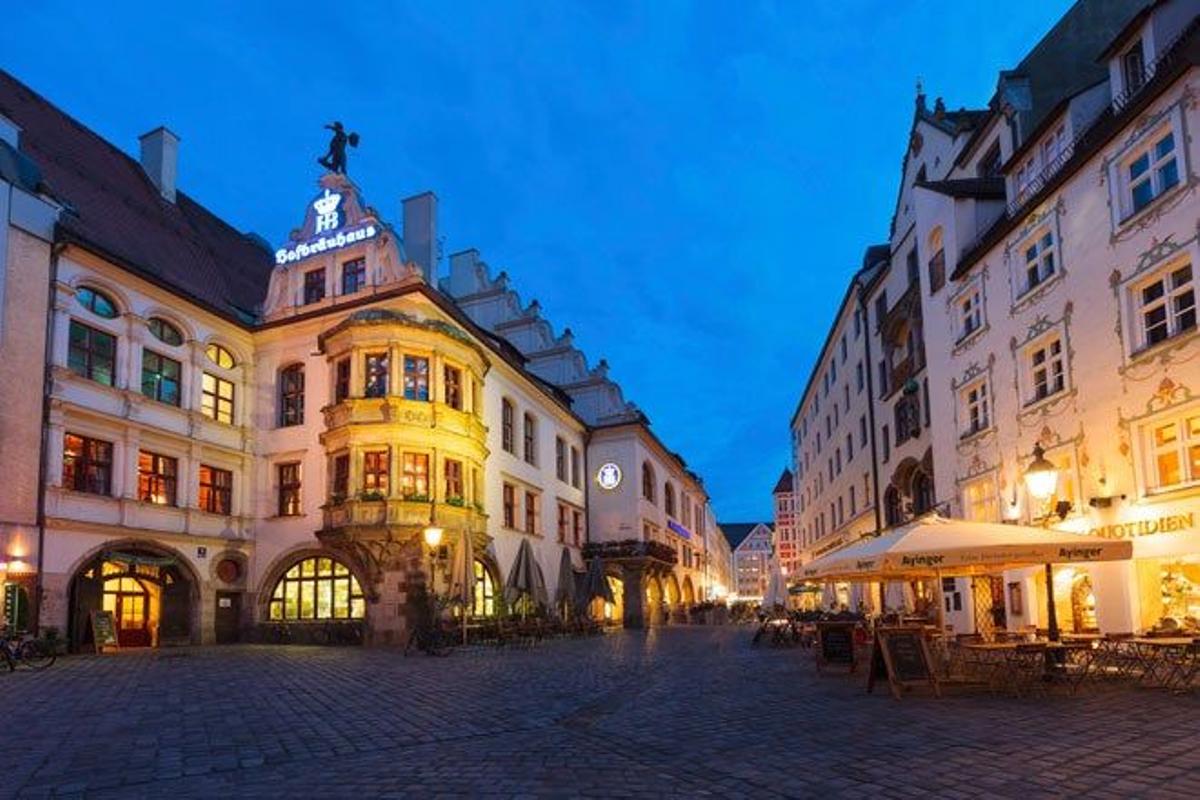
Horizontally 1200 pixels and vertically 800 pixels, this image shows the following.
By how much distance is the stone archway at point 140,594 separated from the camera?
1069 inches

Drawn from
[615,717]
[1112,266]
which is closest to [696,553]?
[1112,266]

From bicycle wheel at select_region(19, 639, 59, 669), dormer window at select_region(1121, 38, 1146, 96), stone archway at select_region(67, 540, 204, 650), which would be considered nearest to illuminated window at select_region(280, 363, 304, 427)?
stone archway at select_region(67, 540, 204, 650)

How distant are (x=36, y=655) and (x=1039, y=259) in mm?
24477

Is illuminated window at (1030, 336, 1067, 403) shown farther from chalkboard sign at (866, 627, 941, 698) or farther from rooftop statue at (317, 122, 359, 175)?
rooftop statue at (317, 122, 359, 175)

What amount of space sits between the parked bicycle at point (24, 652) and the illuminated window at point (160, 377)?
31.8 feet

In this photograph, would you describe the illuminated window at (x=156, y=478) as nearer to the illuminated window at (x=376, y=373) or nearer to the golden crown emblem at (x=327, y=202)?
the illuminated window at (x=376, y=373)

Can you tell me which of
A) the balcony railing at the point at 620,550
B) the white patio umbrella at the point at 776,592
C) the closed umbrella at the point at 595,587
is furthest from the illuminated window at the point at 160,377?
the balcony railing at the point at 620,550

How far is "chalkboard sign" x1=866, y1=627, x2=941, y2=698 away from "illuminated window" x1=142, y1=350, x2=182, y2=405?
24.4 meters

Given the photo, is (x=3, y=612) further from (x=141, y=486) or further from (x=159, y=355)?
(x=159, y=355)

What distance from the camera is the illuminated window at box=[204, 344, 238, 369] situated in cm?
3322

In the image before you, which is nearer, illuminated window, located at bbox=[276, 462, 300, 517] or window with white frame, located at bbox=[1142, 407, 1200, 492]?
window with white frame, located at bbox=[1142, 407, 1200, 492]

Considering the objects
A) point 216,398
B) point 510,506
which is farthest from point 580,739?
point 510,506

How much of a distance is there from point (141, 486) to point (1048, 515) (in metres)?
25.1

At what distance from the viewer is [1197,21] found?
1672 centimetres
